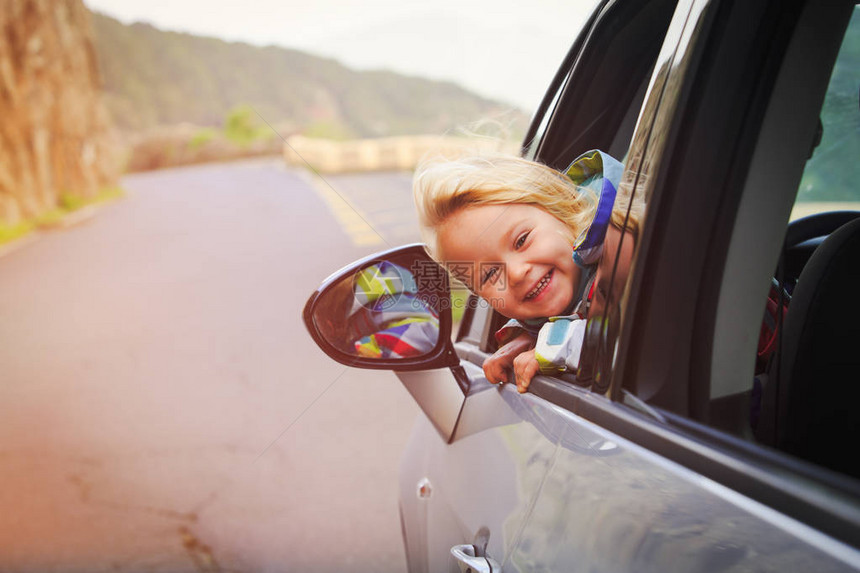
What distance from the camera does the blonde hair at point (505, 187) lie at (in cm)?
142

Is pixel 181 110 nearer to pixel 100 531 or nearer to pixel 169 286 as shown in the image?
pixel 100 531

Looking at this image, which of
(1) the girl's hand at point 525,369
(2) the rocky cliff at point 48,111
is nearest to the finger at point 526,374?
(1) the girl's hand at point 525,369

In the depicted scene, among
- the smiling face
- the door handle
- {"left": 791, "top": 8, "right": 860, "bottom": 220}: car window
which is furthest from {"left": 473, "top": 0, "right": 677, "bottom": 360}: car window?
the door handle

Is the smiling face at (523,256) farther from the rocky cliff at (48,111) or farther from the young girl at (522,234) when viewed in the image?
the rocky cliff at (48,111)

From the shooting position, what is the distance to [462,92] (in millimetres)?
1369

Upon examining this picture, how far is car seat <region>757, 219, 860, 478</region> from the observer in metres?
0.95

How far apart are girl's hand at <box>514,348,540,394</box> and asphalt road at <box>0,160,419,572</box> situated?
0.39m

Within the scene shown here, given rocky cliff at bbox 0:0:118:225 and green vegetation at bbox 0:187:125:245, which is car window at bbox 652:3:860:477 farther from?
rocky cliff at bbox 0:0:118:225

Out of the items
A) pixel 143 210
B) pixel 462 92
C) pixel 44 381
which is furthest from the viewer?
pixel 143 210

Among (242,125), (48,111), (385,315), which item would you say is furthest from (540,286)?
(48,111)

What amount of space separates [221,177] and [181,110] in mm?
5726

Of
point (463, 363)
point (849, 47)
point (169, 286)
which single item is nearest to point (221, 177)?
point (169, 286)

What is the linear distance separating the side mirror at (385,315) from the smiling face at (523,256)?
253 mm

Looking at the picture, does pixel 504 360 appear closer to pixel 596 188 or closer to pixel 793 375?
pixel 596 188
